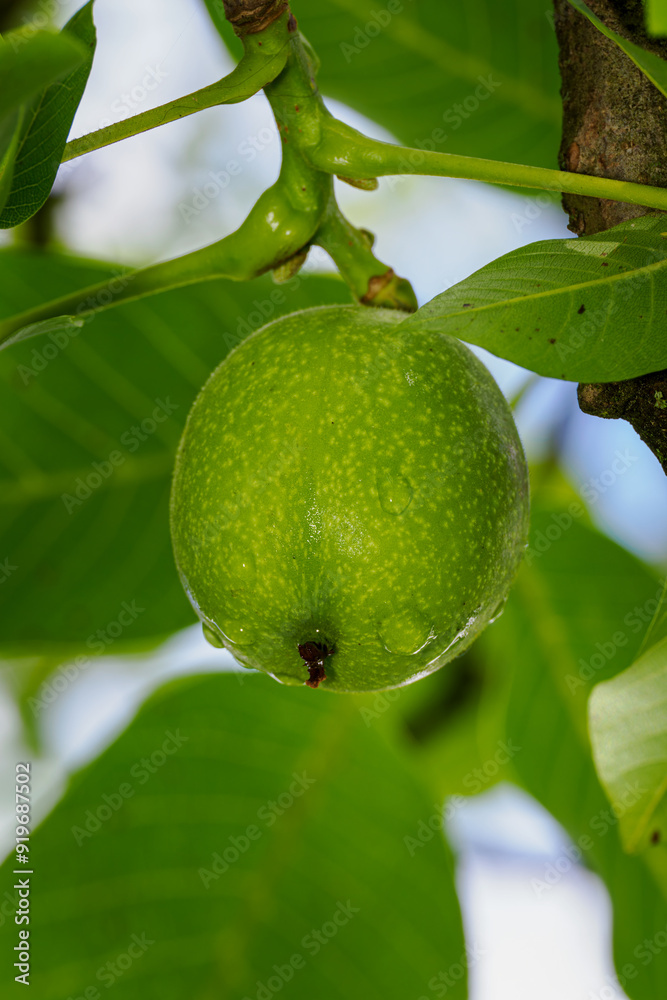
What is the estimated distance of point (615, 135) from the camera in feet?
2.99

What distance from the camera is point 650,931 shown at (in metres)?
1.60

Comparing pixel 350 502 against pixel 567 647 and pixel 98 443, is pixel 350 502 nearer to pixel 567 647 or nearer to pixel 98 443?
pixel 98 443

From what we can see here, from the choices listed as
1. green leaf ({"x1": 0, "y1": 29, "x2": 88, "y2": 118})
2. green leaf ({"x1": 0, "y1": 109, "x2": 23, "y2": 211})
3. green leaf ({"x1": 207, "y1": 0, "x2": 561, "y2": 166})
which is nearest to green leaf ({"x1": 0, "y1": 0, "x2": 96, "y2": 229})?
green leaf ({"x1": 0, "y1": 109, "x2": 23, "y2": 211})

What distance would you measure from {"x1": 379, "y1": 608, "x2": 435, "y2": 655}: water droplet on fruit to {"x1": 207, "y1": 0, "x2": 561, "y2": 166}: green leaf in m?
1.07

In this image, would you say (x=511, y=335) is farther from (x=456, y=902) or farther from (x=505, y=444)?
(x=456, y=902)

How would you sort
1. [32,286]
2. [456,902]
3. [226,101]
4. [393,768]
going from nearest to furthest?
1. [226,101]
2. [32,286]
3. [456,902]
4. [393,768]

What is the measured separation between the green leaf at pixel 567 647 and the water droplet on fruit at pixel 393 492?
89cm

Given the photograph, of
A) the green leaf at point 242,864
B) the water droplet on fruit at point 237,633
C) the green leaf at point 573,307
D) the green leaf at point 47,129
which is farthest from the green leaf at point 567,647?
the green leaf at point 47,129

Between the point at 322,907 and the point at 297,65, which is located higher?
the point at 297,65

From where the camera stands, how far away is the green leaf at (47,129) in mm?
787

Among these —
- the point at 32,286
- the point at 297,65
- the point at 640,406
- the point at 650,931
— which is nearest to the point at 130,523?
the point at 32,286

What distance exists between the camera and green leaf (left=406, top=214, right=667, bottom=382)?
0.76m

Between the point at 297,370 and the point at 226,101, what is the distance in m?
0.27

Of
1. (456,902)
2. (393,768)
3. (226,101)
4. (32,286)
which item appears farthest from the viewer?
(393,768)
